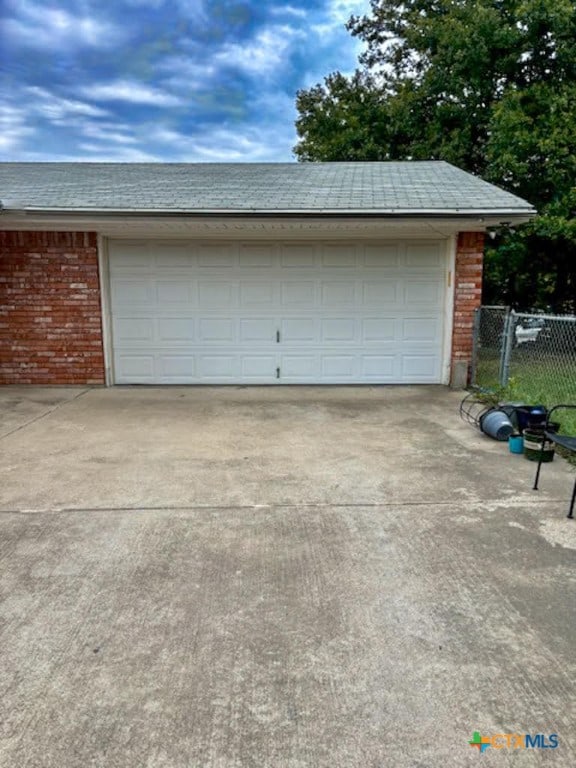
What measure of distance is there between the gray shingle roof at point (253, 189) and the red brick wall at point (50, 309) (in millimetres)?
705

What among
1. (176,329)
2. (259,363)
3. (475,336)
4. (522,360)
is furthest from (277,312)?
(522,360)

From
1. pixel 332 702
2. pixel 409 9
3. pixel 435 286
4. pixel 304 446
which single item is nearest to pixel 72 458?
pixel 304 446

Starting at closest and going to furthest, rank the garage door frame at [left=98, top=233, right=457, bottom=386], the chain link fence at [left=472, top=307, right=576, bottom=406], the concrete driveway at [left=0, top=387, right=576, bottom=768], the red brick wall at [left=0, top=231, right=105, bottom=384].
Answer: the concrete driveway at [left=0, top=387, right=576, bottom=768] < the chain link fence at [left=472, top=307, right=576, bottom=406] < the red brick wall at [left=0, top=231, right=105, bottom=384] < the garage door frame at [left=98, top=233, right=457, bottom=386]

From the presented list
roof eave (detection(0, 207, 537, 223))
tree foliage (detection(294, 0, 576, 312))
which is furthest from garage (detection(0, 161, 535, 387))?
tree foliage (detection(294, 0, 576, 312))

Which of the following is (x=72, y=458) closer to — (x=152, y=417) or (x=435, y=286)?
(x=152, y=417)

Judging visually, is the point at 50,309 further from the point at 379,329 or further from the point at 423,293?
the point at 423,293

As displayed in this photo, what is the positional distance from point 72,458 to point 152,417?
160cm

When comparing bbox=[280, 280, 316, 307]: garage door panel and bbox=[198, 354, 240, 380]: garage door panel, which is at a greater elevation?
bbox=[280, 280, 316, 307]: garage door panel

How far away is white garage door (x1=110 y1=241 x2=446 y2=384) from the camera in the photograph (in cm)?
800

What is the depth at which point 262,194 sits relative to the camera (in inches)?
301

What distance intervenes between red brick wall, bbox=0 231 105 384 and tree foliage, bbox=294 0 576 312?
350 inches

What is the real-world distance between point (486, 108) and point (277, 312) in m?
Result: 8.87

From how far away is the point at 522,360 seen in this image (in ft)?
32.1

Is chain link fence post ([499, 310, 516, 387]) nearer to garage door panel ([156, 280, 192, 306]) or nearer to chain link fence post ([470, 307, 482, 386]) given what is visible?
chain link fence post ([470, 307, 482, 386])
